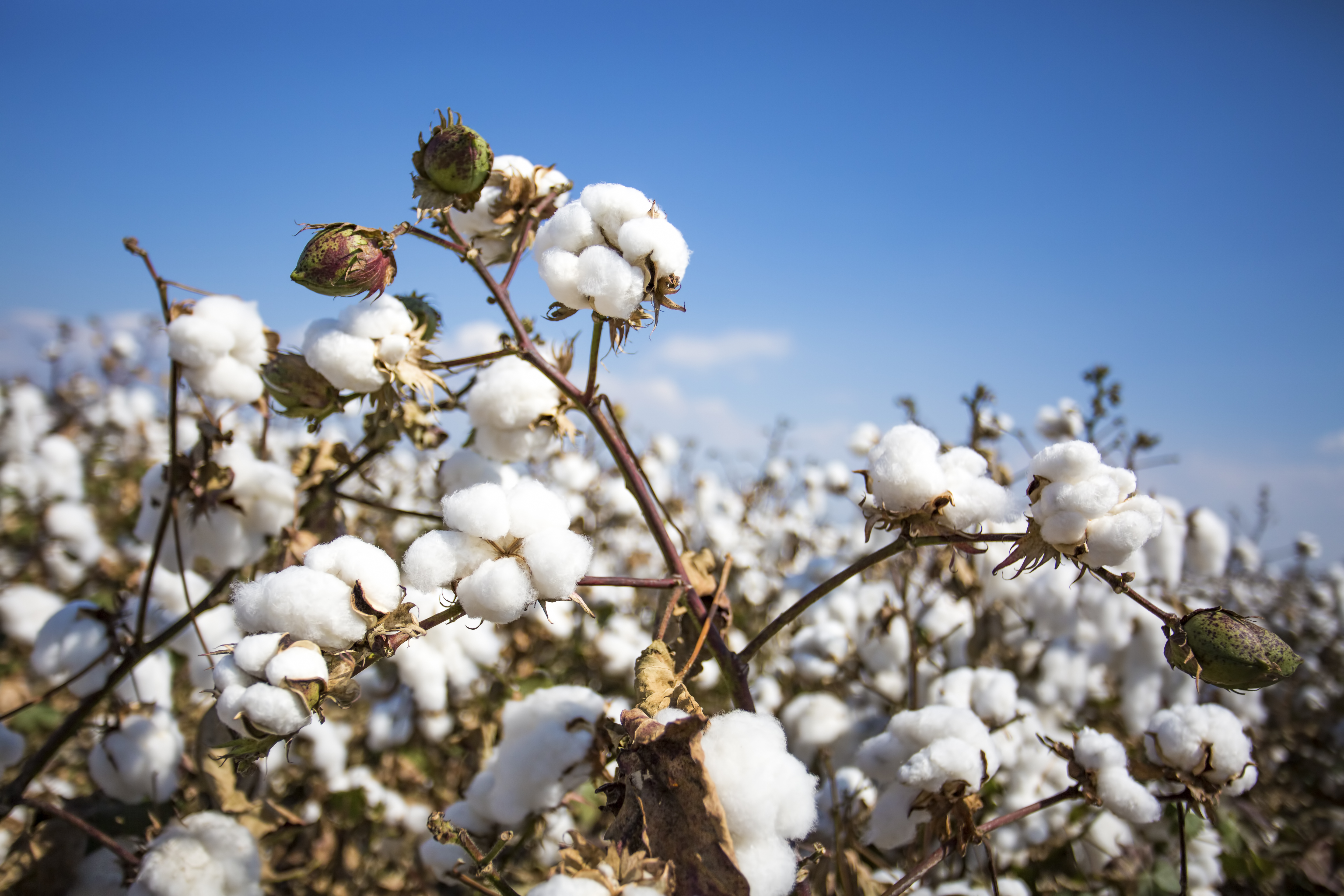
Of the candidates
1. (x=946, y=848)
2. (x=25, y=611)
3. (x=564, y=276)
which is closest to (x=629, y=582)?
(x=564, y=276)

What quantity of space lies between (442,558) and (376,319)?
1.75 ft

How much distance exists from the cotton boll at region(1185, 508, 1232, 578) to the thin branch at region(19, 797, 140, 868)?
316cm

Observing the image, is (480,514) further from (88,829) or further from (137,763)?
(137,763)

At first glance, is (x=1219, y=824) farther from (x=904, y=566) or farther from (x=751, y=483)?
(x=751, y=483)

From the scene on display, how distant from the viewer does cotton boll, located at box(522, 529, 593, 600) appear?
761 millimetres

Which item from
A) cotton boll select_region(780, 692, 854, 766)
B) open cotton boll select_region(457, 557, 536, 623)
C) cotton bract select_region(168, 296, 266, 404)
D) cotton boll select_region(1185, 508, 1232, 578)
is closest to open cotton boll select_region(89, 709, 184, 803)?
cotton bract select_region(168, 296, 266, 404)

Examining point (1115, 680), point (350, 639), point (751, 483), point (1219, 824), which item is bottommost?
point (350, 639)

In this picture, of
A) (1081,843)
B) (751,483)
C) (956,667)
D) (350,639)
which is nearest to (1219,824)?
(1081,843)

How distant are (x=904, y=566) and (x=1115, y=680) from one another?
158cm

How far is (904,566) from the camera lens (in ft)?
6.79

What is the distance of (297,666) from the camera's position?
690 mm

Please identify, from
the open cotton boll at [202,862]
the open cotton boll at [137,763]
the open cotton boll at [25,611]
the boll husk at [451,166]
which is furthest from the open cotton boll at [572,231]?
the open cotton boll at [25,611]

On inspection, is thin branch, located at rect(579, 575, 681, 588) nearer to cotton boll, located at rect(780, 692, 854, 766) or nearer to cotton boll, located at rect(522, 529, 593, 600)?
cotton boll, located at rect(522, 529, 593, 600)

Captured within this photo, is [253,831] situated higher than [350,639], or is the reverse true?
[350,639]
